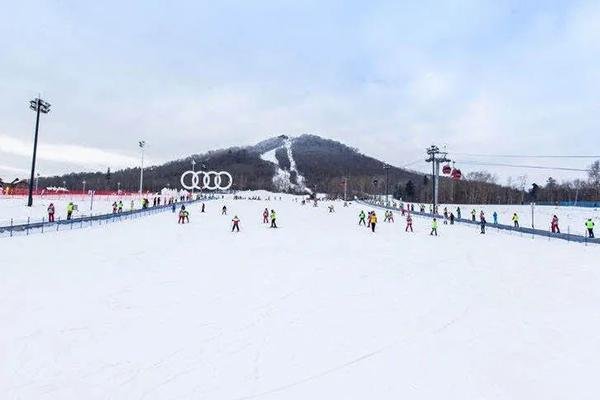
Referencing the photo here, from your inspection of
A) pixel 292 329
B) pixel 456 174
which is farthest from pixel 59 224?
pixel 456 174

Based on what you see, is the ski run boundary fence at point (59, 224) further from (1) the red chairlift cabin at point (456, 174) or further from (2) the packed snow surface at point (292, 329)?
(1) the red chairlift cabin at point (456, 174)

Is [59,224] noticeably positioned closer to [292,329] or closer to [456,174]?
[292,329]

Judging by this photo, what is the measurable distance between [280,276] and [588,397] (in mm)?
8271

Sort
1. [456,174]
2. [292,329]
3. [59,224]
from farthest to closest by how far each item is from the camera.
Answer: [456,174]
[59,224]
[292,329]

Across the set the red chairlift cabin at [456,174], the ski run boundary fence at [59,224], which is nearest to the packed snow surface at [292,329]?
the ski run boundary fence at [59,224]

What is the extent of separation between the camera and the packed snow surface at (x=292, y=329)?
5.71 m

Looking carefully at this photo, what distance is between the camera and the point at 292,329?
7.84 meters

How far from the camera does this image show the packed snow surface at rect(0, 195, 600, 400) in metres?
5.71

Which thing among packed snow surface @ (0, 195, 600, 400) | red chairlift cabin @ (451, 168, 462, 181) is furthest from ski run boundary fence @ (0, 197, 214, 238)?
red chairlift cabin @ (451, 168, 462, 181)

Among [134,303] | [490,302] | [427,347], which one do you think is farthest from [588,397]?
[134,303]

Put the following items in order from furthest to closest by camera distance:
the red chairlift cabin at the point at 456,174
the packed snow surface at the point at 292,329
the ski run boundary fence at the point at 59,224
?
1. the red chairlift cabin at the point at 456,174
2. the ski run boundary fence at the point at 59,224
3. the packed snow surface at the point at 292,329

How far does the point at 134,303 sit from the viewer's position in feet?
30.7

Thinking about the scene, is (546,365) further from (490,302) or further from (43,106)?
(43,106)

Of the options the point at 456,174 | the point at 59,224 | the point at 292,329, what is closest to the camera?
the point at 292,329
